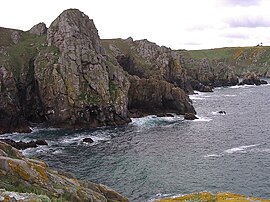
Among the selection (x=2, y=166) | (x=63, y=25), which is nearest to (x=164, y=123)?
(x=63, y=25)

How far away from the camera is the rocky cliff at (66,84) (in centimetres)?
8669

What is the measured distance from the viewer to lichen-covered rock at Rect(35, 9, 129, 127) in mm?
86812

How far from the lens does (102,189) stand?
27.9 metres

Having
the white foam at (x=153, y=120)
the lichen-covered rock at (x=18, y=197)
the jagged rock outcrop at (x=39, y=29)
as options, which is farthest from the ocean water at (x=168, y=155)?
the jagged rock outcrop at (x=39, y=29)

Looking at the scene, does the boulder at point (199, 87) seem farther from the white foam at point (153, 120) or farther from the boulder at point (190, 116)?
the white foam at point (153, 120)

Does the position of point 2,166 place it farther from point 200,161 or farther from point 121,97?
point 121,97

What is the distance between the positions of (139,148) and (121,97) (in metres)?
27.2

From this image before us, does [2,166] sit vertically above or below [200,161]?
above

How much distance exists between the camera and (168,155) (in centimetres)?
6300

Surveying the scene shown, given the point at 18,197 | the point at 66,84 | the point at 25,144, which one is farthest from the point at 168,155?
the point at 18,197

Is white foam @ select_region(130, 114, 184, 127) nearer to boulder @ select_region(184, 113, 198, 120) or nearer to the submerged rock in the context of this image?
boulder @ select_region(184, 113, 198, 120)

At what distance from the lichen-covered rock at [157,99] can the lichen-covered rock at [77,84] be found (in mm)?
8040

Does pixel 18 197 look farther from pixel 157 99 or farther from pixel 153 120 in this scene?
pixel 157 99

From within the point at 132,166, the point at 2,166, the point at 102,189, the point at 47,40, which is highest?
the point at 47,40
